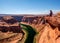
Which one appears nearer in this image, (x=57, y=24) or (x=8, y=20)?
(x=57, y=24)

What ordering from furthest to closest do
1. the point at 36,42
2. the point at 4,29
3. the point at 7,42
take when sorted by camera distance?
the point at 4,29 < the point at 36,42 < the point at 7,42

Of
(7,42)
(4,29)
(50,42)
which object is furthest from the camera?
(4,29)

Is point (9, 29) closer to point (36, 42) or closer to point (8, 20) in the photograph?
point (36, 42)

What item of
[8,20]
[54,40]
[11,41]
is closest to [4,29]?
[11,41]

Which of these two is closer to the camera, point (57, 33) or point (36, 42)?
point (57, 33)

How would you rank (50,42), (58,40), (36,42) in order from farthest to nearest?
(36,42) < (50,42) < (58,40)

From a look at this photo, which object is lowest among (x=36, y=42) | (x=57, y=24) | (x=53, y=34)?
(x=36, y=42)

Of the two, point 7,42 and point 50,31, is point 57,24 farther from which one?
point 7,42

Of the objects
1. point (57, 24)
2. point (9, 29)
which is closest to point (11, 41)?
point (57, 24)

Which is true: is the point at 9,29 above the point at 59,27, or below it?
below
